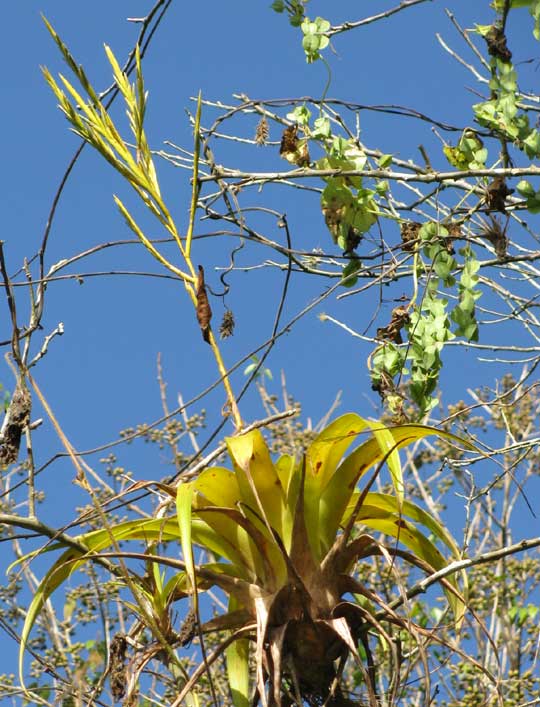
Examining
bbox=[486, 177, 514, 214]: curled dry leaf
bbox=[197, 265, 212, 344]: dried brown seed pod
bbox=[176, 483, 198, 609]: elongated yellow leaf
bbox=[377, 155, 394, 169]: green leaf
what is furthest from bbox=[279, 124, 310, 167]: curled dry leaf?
bbox=[176, 483, 198, 609]: elongated yellow leaf

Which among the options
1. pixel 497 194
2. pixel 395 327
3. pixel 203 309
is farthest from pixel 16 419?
pixel 497 194

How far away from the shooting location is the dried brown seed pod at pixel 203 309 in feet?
8.30

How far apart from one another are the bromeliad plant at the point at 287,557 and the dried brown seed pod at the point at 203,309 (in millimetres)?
400

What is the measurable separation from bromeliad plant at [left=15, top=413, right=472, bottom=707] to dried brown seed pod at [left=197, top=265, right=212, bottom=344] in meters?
0.40

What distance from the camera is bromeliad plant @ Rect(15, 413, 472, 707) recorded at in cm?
218

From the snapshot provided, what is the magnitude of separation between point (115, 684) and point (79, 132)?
52.6 inches

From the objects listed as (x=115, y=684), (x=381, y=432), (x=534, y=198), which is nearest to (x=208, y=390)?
(x=381, y=432)

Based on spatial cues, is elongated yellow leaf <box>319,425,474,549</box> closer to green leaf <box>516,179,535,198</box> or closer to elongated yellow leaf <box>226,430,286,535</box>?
elongated yellow leaf <box>226,430,286,535</box>

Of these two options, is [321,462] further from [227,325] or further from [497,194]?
[497,194]

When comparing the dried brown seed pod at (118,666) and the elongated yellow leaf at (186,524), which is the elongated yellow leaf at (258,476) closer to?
the elongated yellow leaf at (186,524)

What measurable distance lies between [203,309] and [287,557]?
658 millimetres

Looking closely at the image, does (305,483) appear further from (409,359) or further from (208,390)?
(409,359)

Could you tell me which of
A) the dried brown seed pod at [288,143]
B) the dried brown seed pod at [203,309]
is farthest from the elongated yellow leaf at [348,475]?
the dried brown seed pod at [288,143]

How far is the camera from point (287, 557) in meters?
2.14
